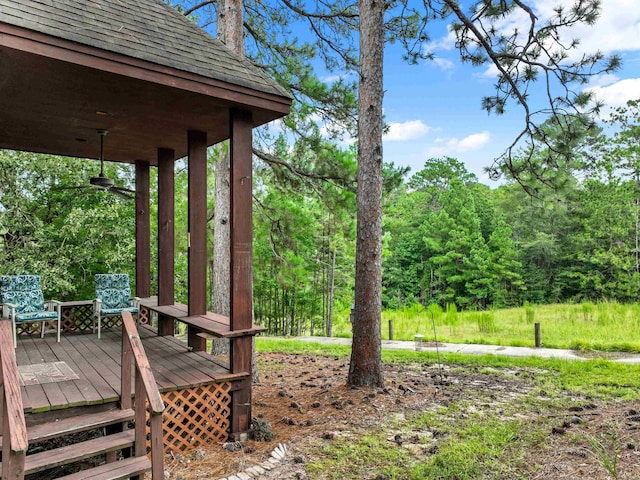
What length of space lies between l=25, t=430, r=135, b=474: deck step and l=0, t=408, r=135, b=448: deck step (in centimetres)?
10

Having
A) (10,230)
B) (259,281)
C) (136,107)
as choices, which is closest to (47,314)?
(136,107)

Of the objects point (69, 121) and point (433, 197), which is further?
point (433, 197)

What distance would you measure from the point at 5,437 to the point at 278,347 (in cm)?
719

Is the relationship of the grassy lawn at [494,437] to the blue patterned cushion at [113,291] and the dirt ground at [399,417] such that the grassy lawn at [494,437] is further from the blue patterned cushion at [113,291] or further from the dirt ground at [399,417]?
the blue patterned cushion at [113,291]

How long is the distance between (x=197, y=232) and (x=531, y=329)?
31.2 feet

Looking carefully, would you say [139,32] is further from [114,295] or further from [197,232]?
[114,295]

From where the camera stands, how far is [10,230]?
9.01 meters

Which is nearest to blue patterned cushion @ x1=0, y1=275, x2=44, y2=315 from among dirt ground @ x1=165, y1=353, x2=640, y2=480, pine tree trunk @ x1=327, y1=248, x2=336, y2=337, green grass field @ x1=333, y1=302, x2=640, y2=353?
dirt ground @ x1=165, y1=353, x2=640, y2=480

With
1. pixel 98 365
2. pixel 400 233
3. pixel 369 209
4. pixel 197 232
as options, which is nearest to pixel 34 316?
pixel 98 365

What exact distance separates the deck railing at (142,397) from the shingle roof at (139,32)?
6.58ft

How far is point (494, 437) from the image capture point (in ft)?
11.5

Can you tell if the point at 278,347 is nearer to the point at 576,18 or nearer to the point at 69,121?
the point at 69,121

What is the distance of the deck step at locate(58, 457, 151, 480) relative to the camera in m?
2.48

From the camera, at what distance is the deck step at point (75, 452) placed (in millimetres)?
2402
